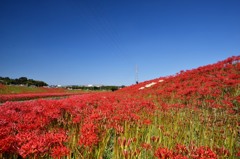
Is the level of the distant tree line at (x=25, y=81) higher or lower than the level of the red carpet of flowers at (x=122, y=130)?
higher

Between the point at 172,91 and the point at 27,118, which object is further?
the point at 172,91

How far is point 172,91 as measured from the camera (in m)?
15.7

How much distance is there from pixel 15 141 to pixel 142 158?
2.60m

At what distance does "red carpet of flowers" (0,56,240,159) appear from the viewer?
356 centimetres

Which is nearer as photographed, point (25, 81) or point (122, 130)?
point (122, 130)

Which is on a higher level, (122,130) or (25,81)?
(25,81)

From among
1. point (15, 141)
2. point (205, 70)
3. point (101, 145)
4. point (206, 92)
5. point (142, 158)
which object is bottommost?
point (142, 158)

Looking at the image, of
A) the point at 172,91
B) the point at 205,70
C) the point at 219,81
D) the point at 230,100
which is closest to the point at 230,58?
the point at 205,70

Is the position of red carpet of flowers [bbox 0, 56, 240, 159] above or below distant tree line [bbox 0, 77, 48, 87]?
below

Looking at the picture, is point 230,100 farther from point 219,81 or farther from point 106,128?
point 106,128

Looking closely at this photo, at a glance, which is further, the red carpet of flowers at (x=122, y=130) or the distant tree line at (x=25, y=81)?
the distant tree line at (x=25, y=81)

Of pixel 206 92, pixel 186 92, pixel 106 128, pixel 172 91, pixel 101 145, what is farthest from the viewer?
pixel 172 91

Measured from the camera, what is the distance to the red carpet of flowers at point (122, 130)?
3.56m

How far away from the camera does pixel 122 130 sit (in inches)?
185
